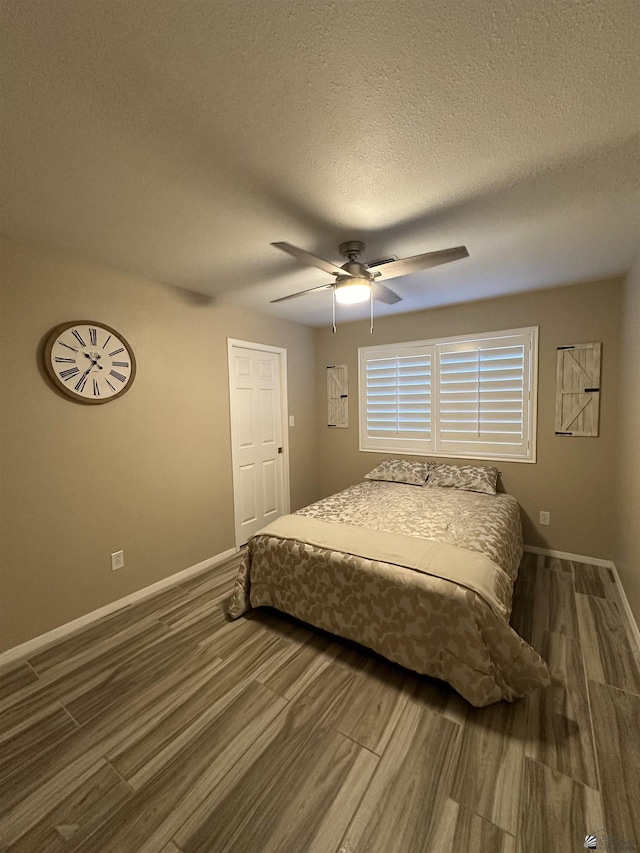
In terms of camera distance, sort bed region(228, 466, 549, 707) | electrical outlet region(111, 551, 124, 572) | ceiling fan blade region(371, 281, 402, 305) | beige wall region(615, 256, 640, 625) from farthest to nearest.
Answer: electrical outlet region(111, 551, 124, 572) → ceiling fan blade region(371, 281, 402, 305) → beige wall region(615, 256, 640, 625) → bed region(228, 466, 549, 707)

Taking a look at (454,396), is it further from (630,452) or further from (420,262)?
(420,262)

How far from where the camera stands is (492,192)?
1608 millimetres

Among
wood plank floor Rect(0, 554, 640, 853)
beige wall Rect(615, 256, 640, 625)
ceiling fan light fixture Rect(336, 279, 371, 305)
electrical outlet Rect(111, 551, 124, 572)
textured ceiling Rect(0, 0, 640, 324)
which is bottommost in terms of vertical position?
wood plank floor Rect(0, 554, 640, 853)

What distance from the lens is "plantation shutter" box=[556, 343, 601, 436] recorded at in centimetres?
286

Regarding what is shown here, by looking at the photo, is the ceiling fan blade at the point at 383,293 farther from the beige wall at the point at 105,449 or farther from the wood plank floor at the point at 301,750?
the wood plank floor at the point at 301,750

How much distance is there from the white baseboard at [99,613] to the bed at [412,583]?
795mm

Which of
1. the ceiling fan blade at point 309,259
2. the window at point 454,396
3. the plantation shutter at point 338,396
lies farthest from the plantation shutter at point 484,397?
the ceiling fan blade at point 309,259

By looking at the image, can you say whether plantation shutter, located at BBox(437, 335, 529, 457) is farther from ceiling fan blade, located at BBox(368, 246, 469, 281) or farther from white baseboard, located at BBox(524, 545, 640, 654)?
ceiling fan blade, located at BBox(368, 246, 469, 281)

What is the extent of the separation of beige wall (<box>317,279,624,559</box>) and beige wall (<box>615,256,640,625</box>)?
0.17 metres

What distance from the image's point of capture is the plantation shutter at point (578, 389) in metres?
2.86

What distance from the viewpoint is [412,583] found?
1.75 m

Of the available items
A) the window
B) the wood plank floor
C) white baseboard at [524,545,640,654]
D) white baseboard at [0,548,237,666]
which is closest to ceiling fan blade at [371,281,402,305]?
the window

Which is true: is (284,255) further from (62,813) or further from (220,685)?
(62,813)

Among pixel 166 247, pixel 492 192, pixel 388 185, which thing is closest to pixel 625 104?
pixel 492 192
